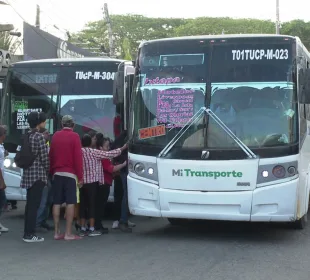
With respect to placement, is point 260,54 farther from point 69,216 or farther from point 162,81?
point 69,216

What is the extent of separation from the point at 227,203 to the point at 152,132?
1.46 m

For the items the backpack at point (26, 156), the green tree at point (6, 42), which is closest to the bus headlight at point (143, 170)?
the backpack at point (26, 156)

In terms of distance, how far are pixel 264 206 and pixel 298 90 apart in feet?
5.43

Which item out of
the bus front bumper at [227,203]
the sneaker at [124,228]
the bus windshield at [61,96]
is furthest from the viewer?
the bus windshield at [61,96]

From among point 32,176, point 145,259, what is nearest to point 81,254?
point 145,259

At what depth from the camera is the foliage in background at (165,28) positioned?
47.1 m

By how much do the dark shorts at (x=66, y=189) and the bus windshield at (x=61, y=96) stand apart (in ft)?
7.00

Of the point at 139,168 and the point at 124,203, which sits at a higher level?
the point at 139,168

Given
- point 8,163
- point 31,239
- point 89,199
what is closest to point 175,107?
point 89,199

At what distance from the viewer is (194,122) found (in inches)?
342

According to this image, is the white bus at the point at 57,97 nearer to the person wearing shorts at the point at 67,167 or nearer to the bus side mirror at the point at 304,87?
the person wearing shorts at the point at 67,167

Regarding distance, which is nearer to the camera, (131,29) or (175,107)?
(175,107)

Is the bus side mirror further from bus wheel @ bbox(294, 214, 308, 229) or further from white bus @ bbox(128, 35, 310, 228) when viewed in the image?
bus wheel @ bbox(294, 214, 308, 229)

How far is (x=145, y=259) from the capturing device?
7.71 m
